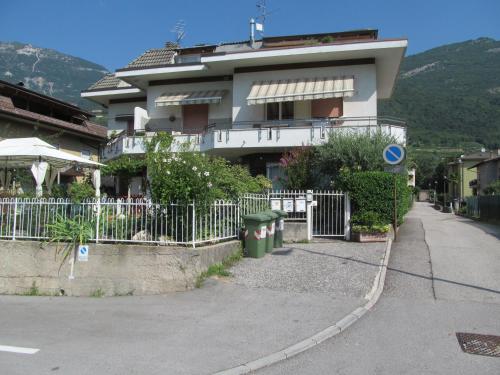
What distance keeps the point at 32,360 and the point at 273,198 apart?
923cm

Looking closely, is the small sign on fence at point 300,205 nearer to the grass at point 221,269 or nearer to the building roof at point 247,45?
the grass at point 221,269

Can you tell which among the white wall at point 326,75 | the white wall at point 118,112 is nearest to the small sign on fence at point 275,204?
the white wall at point 326,75

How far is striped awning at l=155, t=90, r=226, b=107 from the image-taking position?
23.2m

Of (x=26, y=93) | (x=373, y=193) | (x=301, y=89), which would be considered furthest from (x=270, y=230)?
(x=26, y=93)

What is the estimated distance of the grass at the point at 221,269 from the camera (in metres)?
8.91

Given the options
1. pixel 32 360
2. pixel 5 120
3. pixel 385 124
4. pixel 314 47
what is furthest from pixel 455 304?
pixel 5 120

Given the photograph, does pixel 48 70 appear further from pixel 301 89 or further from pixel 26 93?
pixel 301 89

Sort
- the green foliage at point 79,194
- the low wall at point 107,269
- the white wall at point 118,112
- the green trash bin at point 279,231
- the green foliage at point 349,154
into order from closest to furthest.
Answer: the low wall at point 107,269, the green foliage at point 79,194, the green trash bin at point 279,231, the green foliage at point 349,154, the white wall at point 118,112

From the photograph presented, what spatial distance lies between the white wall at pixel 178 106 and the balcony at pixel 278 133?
1751mm

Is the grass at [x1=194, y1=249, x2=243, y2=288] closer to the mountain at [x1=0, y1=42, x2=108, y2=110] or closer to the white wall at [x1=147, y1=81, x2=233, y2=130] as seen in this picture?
the white wall at [x1=147, y1=81, x2=233, y2=130]

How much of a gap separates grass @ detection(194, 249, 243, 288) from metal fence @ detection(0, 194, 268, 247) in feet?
1.80

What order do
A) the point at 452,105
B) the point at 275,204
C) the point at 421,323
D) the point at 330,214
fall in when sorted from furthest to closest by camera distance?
the point at 452,105, the point at 330,214, the point at 275,204, the point at 421,323

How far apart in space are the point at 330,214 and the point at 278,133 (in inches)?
272

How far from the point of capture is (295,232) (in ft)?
45.7
